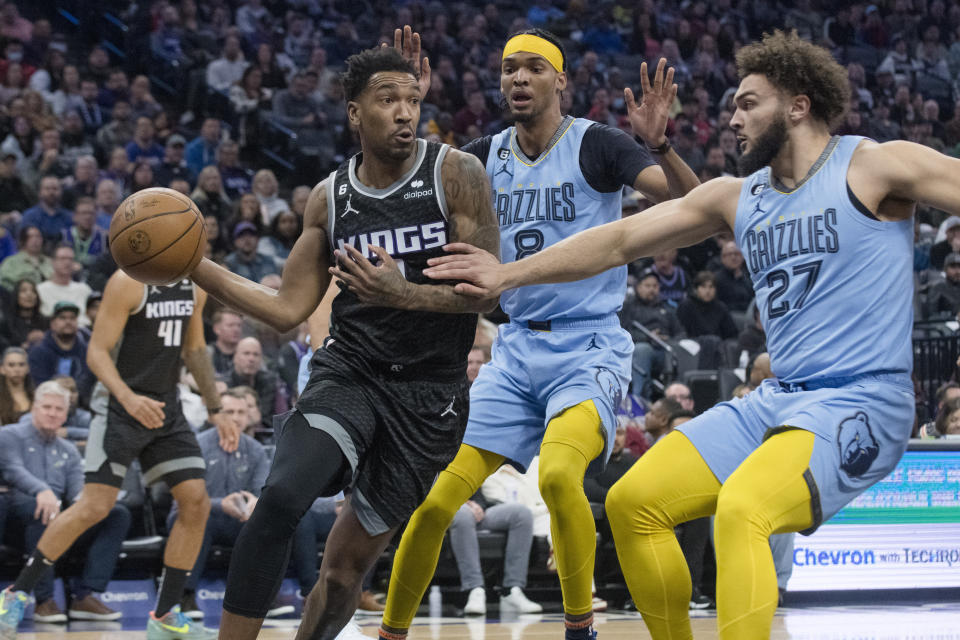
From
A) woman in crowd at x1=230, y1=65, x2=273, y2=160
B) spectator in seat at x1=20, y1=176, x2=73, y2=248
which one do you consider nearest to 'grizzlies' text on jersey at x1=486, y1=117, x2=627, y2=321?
spectator in seat at x1=20, y1=176, x2=73, y2=248

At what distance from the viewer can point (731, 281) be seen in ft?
43.8

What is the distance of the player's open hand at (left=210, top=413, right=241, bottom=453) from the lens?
752cm

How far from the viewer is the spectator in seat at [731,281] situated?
13.3 meters

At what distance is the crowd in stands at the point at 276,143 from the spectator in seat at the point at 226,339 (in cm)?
2

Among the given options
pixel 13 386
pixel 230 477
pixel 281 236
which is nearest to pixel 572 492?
pixel 230 477

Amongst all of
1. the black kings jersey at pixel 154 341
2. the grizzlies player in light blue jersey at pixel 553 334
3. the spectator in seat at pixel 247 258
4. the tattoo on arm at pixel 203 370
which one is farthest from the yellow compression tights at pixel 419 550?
the spectator in seat at pixel 247 258

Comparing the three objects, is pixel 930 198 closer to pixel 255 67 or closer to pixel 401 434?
pixel 401 434

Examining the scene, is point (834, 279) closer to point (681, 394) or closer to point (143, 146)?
point (681, 394)

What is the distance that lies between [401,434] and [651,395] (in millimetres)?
7577

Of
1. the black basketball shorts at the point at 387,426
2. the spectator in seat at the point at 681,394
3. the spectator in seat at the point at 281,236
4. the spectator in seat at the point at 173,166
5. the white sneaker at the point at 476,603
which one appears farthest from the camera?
the spectator in seat at the point at 173,166

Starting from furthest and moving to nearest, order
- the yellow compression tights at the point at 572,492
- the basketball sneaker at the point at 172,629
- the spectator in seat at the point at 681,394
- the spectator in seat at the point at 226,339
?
1. the spectator in seat at the point at 226,339
2. the spectator in seat at the point at 681,394
3. the basketball sneaker at the point at 172,629
4. the yellow compression tights at the point at 572,492

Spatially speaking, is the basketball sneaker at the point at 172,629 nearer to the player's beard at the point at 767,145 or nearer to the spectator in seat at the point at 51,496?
the spectator in seat at the point at 51,496

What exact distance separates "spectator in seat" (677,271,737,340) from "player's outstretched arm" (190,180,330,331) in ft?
27.3

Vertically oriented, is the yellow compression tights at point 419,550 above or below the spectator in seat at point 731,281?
below
